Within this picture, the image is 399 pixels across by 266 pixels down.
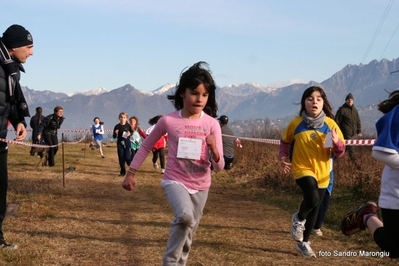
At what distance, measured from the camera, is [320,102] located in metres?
6.02

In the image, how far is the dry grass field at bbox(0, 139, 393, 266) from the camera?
5.94m

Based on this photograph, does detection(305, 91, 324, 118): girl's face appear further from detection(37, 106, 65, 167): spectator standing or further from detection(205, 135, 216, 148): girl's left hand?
detection(37, 106, 65, 167): spectator standing

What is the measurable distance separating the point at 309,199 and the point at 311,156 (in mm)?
479

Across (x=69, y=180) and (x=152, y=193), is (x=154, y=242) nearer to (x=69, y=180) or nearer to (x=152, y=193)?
(x=152, y=193)

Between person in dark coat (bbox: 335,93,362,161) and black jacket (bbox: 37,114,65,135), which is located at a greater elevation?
person in dark coat (bbox: 335,93,362,161)

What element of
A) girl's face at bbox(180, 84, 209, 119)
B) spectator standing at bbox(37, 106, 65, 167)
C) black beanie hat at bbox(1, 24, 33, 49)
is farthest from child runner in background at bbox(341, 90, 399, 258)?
spectator standing at bbox(37, 106, 65, 167)

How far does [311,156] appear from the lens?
5914mm

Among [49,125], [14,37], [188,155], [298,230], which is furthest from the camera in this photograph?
[49,125]

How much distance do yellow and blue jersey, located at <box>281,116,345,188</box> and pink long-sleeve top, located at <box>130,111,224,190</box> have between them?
5.21ft

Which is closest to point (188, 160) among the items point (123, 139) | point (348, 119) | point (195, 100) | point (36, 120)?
point (195, 100)

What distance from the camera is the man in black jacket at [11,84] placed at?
217 inches

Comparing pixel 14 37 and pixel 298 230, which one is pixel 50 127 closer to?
pixel 14 37

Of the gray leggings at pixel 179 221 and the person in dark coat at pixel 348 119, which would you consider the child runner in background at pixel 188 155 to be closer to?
the gray leggings at pixel 179 221

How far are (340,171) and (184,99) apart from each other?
7.61m
